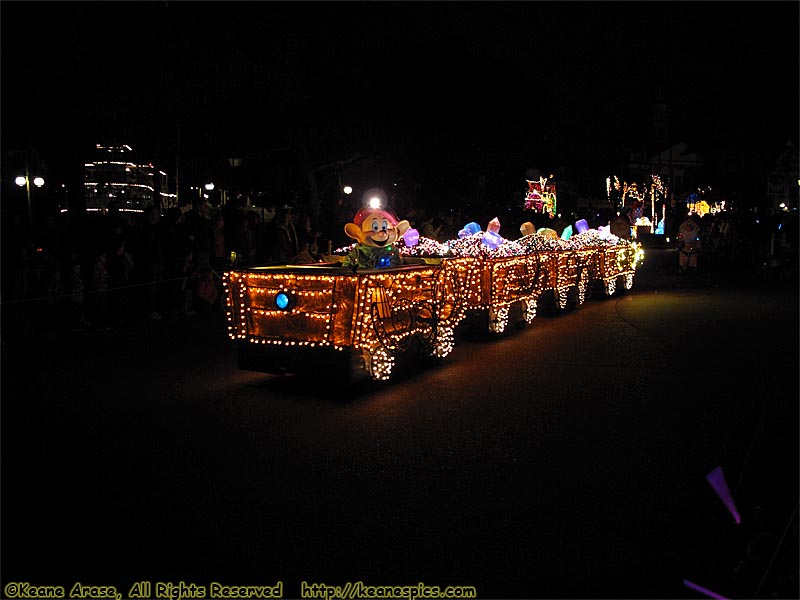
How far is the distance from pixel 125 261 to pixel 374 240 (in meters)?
5.50

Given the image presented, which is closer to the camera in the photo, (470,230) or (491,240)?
(491,240)

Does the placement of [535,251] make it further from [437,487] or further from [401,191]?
[401,191]

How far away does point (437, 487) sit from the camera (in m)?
5.39

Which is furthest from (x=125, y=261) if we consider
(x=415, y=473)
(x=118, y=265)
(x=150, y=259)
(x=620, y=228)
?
(x=620, y=228)

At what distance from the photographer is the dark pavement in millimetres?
4184

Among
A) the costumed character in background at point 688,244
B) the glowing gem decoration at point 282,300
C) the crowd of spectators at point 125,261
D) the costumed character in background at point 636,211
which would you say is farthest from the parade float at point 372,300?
the costumed character in background at point 636,211

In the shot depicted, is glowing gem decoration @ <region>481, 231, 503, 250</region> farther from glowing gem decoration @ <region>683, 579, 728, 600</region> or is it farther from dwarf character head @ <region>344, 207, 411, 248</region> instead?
glowing gem decoration @ <region>683, 579, 728, 600</region>

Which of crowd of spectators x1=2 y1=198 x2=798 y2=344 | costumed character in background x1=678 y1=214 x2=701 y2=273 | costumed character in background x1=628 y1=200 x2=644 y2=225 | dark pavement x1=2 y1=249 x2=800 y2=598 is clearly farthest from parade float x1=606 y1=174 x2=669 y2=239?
dark pavement x1=2 y1=249 x2=800 y2=598

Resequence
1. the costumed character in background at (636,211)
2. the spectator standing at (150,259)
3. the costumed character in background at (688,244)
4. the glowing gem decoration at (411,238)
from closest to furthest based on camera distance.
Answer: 1. the glowing gem decoration at (411,238)
2. the spectator standing at (150,259)
3. the costumed character in background at (688,244)
4. the costumed character in background at (636,211)

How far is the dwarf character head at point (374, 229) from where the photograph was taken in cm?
938

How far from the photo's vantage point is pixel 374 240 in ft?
30.8

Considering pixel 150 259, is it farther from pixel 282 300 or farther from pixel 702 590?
pixel 702 590

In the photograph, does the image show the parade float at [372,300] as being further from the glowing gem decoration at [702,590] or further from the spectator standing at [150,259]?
the glowing gem decoration at [702,590]

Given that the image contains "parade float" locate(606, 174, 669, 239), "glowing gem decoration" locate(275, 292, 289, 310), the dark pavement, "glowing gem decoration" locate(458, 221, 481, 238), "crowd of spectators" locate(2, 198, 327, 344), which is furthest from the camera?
"parade float" locate(606, 174, 669, 239)
